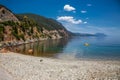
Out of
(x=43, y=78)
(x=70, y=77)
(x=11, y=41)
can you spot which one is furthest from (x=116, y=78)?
(x=11, y=41)

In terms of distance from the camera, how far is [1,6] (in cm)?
12331

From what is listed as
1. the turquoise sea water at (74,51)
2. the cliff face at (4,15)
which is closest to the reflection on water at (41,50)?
the turquoise sea water at (74,51)

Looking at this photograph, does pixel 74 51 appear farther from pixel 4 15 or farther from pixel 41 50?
pixel 4 15

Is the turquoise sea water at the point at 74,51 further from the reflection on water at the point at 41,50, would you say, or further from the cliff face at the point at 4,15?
the cliff face at the point at 4,15

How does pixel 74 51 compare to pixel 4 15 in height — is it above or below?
below

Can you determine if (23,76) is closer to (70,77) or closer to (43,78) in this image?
(43,78)

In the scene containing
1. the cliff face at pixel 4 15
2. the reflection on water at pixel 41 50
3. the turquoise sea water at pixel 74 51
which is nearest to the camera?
the turquoise sea water at pixel 74 51

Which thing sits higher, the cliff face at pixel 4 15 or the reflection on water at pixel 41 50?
the cliff face at pixel 4 15

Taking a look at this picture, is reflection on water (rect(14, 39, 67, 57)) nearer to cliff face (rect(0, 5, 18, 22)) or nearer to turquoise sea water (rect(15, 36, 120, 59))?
turquoise sea water (rect(15, 36, 120, 59))

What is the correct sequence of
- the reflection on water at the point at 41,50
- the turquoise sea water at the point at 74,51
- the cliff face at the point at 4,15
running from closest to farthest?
the turquoise sea water at the point at 74,51, the reflection on water at the point at 41,50, the cliff face at the point at 4,15

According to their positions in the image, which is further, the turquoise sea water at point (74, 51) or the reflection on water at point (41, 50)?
the reflection on water at point (41, 50)

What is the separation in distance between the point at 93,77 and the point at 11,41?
83179mm

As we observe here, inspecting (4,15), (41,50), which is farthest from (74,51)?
(4,15)

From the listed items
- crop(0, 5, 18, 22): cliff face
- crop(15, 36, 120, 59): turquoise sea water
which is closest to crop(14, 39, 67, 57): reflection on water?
crop(15, 36, 120, 59): turquoise sea water
